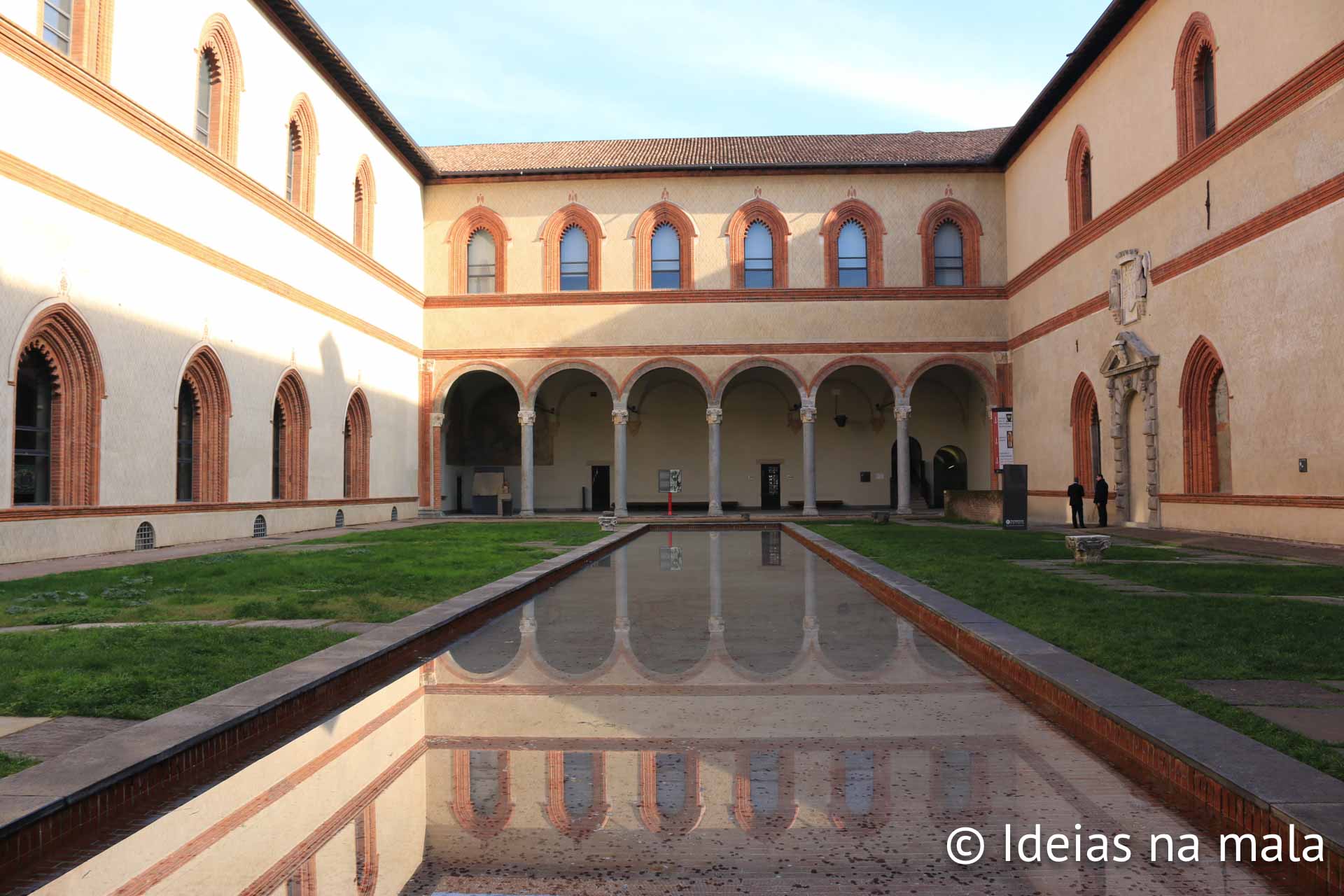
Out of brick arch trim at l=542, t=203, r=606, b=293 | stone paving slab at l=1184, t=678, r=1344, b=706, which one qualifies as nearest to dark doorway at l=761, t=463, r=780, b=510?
brick arch trim at l=542, t=203, r=606, b=293

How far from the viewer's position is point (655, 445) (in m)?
34.0

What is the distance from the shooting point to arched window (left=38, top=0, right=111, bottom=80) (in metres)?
13.4

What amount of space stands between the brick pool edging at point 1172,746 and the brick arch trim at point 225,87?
16.6m

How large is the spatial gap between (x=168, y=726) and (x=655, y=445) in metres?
30.1

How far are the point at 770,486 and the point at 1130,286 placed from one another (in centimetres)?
1602

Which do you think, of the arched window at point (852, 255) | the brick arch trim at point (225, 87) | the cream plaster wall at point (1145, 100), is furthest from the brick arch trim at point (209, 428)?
the cream plaster wall at point (1145, 100)

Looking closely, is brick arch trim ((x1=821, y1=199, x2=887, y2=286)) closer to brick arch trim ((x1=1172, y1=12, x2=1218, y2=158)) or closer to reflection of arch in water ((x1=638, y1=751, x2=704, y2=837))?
brick arch trim ((x1=1172, y1=12, x2=1218, y2=158))

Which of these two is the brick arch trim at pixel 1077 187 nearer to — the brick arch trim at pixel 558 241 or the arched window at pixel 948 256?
the arched window at pixel 948 256

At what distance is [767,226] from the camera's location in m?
28.6

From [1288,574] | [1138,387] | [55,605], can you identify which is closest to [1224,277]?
[1138,387]

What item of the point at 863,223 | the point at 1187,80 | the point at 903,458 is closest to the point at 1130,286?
the point at 1187,80

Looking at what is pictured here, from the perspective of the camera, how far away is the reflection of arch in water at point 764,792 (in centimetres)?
331

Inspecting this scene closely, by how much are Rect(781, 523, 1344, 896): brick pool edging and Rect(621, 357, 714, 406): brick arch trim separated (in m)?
22.0

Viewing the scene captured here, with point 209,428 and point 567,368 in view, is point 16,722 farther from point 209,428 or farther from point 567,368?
point 567,368
